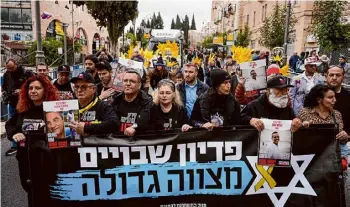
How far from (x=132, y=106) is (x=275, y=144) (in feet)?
5.73

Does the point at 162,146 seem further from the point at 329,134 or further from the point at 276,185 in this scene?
the point at 329,134

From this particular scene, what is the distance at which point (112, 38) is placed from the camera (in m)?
35.3

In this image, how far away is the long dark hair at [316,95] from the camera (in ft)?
12.9

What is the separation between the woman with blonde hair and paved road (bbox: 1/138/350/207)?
2122mm

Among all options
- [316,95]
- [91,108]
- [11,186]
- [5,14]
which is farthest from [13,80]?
[5,14]

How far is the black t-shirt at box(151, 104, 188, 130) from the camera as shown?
→ 12.8 feet

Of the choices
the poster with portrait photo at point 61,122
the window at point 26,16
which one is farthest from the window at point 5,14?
the poster with portrait photo at point 61,122

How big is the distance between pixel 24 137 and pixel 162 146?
1.50 metres

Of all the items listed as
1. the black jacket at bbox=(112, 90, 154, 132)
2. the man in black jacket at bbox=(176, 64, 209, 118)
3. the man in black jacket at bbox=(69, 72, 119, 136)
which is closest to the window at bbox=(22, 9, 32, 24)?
the man in black jacket at bbox=(176, 64, 209, 118)

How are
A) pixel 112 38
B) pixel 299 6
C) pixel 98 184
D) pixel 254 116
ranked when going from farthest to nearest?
pixel 112 38
pixel 299 6
pixel 254 116
pixel 98 184

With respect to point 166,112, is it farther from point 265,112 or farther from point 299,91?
point 299,91

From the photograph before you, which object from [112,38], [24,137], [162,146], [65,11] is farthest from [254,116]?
[65,11]

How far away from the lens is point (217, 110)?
13.1 ft

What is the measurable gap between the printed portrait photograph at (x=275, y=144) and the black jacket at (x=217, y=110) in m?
0.49
